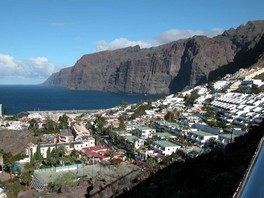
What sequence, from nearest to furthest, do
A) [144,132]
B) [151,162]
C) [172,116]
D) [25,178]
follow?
[25,178], [151,162], [144,132], [172,116]

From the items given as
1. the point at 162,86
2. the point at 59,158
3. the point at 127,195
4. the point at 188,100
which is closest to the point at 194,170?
the point at 127,195

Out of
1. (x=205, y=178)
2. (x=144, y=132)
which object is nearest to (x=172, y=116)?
(x=144, y=132)

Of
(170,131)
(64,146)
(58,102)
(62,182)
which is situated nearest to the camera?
(62,182)

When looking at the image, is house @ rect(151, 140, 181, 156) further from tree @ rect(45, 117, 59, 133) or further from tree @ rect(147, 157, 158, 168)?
tree @ rect(45, 117, 59, 133)

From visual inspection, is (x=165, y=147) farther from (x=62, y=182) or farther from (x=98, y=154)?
(x=62, y=182)

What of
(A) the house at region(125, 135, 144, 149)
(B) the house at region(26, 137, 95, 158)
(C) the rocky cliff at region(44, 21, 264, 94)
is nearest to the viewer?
(B) the house at region(26, 137, 95, 158)

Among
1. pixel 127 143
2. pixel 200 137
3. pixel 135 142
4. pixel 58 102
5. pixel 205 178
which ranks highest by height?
pixel 205 178

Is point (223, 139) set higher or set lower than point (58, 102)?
higher

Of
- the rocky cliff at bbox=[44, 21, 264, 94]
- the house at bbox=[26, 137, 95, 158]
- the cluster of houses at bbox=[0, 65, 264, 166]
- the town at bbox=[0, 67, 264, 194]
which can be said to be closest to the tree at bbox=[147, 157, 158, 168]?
the town at bbox=[0, 67, 264, 194]
